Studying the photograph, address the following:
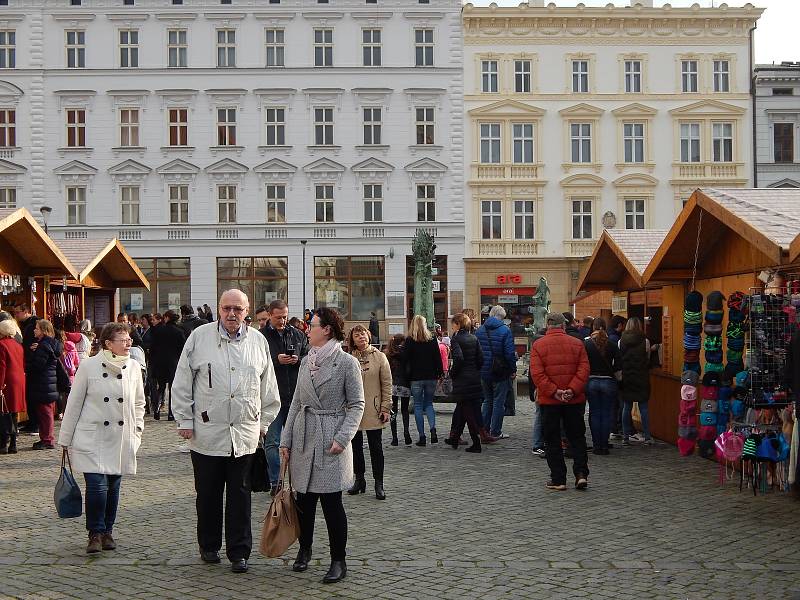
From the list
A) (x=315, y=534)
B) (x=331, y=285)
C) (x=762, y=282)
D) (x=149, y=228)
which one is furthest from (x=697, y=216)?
(x=149, y=228)

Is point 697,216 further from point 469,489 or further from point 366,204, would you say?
point 366,204

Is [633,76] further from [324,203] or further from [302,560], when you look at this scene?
[302,560]

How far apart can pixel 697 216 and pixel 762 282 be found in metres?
1.42

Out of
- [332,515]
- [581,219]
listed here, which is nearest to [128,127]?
[581,219]

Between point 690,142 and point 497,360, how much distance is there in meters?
32.2

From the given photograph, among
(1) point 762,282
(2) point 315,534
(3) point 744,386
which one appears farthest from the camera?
(1) point 762,282

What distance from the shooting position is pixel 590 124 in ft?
140

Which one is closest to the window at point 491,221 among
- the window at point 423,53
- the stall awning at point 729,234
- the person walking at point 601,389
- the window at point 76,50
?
the window at point 423,53

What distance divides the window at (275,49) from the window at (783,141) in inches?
889

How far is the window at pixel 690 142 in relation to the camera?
42812mm

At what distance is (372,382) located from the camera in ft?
34.1

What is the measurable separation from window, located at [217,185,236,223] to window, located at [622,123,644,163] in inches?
702

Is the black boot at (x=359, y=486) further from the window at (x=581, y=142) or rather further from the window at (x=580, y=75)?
the window at (x=580, y=75)

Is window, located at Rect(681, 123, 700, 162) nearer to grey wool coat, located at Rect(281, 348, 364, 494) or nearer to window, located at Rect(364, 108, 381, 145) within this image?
window, located at Rect(364, 108, 381, 145)
